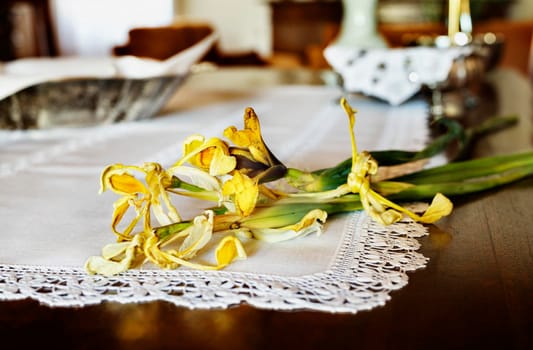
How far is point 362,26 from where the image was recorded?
138 cm

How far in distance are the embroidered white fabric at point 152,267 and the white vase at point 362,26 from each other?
59 centimetres

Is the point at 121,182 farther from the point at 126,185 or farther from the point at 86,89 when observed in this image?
the point at 86,89

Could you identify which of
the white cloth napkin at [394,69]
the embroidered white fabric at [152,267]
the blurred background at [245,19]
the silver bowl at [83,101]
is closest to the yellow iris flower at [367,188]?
the embroidered white fabric at [152,267]

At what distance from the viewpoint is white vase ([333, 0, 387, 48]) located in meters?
1.38

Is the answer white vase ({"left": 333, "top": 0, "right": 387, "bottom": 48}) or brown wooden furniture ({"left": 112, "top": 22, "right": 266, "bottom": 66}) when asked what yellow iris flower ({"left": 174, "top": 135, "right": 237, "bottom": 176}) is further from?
brown wooden furniture ({"left": 112, "top": 22, "right": 266, "bottom": 66})

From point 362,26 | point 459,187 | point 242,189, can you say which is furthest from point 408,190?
point 362,26

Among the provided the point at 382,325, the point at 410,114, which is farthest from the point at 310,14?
the point at 382,325

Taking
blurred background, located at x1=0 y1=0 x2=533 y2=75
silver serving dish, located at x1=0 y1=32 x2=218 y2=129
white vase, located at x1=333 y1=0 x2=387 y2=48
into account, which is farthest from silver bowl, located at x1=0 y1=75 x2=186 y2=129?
blurred background, located at x1=0 y1=0 x2=533 y2=75

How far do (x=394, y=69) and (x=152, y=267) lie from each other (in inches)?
32.8

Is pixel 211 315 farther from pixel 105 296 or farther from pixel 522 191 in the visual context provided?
pixel 522 191

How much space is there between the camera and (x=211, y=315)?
1.11 feet

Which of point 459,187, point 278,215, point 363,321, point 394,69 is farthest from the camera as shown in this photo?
point 394,69

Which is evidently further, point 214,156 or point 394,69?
point 394,69

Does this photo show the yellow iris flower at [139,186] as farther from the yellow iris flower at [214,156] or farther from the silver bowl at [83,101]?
the silver bowl at [83,101]
